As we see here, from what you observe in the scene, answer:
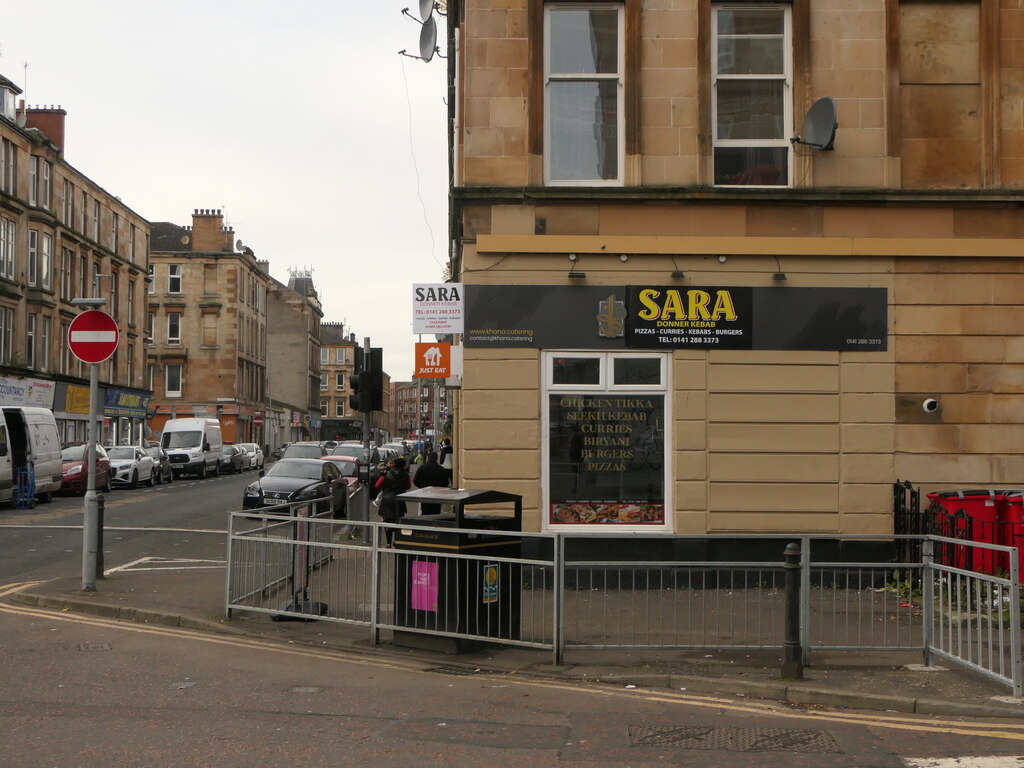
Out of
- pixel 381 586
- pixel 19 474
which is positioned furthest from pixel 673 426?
pixel 19 474

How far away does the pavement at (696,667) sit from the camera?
8125 mm

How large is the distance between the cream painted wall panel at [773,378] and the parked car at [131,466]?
29061mm

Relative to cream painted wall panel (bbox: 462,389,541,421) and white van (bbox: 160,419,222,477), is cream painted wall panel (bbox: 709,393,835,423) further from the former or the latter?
white van (bbox: 160,419,222,477)

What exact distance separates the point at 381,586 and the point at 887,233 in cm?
769

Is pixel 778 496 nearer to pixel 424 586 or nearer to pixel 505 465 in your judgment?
pixel 505 465

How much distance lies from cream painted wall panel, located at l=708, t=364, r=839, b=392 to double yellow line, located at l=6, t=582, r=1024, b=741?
578 centimetres

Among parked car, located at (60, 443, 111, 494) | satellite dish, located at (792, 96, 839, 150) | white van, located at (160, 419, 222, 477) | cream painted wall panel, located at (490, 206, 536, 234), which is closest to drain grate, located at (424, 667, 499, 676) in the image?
cream painted wall panel, located at (490, 206, 536, 234)

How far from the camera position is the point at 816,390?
1372cm

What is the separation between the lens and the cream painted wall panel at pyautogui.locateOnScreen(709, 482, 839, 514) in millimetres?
13633

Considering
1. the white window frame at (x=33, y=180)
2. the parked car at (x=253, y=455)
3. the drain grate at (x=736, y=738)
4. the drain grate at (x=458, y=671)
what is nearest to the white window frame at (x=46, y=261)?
the white window frame at (x=33, y=180)

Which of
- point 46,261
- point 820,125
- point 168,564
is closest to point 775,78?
point 820,125

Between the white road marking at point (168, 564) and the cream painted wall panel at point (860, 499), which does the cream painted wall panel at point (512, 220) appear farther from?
the white road marking at point (168, 564)

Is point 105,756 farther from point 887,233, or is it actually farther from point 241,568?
point 887,233

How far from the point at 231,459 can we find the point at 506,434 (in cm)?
4481
